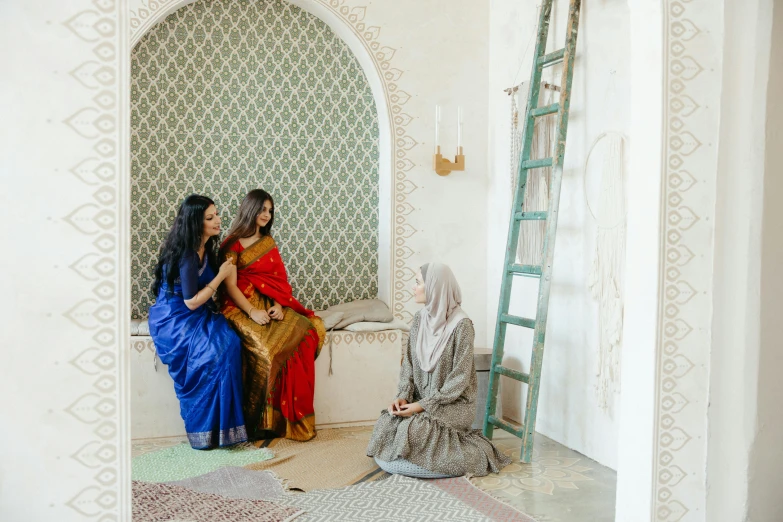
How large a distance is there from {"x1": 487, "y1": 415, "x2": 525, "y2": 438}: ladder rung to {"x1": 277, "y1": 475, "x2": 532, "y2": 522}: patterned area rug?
0.81m

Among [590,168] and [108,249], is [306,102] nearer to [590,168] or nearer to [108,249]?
[590,168]

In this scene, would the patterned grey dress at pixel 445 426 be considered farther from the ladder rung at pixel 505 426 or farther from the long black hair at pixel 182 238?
the long black hair at pixel 182 238

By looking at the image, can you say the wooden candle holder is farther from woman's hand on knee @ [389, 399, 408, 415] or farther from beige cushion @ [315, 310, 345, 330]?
woman's hand on knee @ [389, 399, 408, 415]

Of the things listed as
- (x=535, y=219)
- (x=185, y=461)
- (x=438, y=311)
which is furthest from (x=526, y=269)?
(x=185, y=461)

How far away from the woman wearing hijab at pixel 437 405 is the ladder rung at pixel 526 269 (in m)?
0.55

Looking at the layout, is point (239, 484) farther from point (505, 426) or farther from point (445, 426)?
point (505, 426)

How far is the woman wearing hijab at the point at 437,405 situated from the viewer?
12.7ft

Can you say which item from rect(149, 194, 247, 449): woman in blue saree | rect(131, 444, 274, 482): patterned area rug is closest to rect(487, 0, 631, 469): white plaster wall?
rect(131, 444, 274, 482): patterned area rug

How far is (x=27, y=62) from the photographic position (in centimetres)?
201

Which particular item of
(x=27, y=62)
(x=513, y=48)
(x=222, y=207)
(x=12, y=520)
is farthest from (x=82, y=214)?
(x=513, y=48)

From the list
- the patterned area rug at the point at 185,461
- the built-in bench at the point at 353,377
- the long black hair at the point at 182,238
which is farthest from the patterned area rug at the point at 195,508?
the long black hair at the point at 182,238

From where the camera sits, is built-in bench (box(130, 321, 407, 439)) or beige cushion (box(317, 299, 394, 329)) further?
beige cushion (box(317, 299, 394, 329))

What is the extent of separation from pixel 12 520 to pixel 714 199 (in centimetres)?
252

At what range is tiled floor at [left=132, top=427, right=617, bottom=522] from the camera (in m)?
3.42
